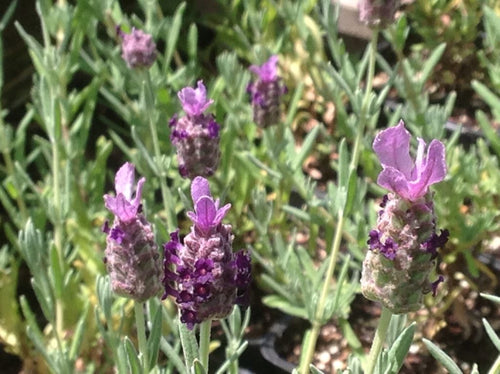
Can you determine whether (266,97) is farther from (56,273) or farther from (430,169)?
(430,169)

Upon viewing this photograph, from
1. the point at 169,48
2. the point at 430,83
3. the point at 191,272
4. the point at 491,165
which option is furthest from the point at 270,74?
the point at 430,83

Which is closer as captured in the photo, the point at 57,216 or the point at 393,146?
the point at 393,146

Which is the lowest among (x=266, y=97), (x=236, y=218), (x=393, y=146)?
(x=236, y=218)

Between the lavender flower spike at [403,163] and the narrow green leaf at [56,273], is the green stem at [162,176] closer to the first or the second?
the narrow green leaf at [56,273]

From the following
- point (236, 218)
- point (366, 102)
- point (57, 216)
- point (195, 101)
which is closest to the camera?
point (195, 101)

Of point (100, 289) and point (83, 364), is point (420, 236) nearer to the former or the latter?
point (100, 289)

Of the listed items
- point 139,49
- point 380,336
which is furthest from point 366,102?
point 380,336

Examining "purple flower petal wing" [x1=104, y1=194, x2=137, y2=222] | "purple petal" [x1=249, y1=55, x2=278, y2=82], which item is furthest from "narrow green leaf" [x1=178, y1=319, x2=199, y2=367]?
"purple petal" [x1=249, y1=55, x2=278, y2=82]

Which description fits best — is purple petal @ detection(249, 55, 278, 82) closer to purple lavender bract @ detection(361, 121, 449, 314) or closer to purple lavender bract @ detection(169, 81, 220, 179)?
purple lavender bract @ detection(169, 81, 220, 179)
